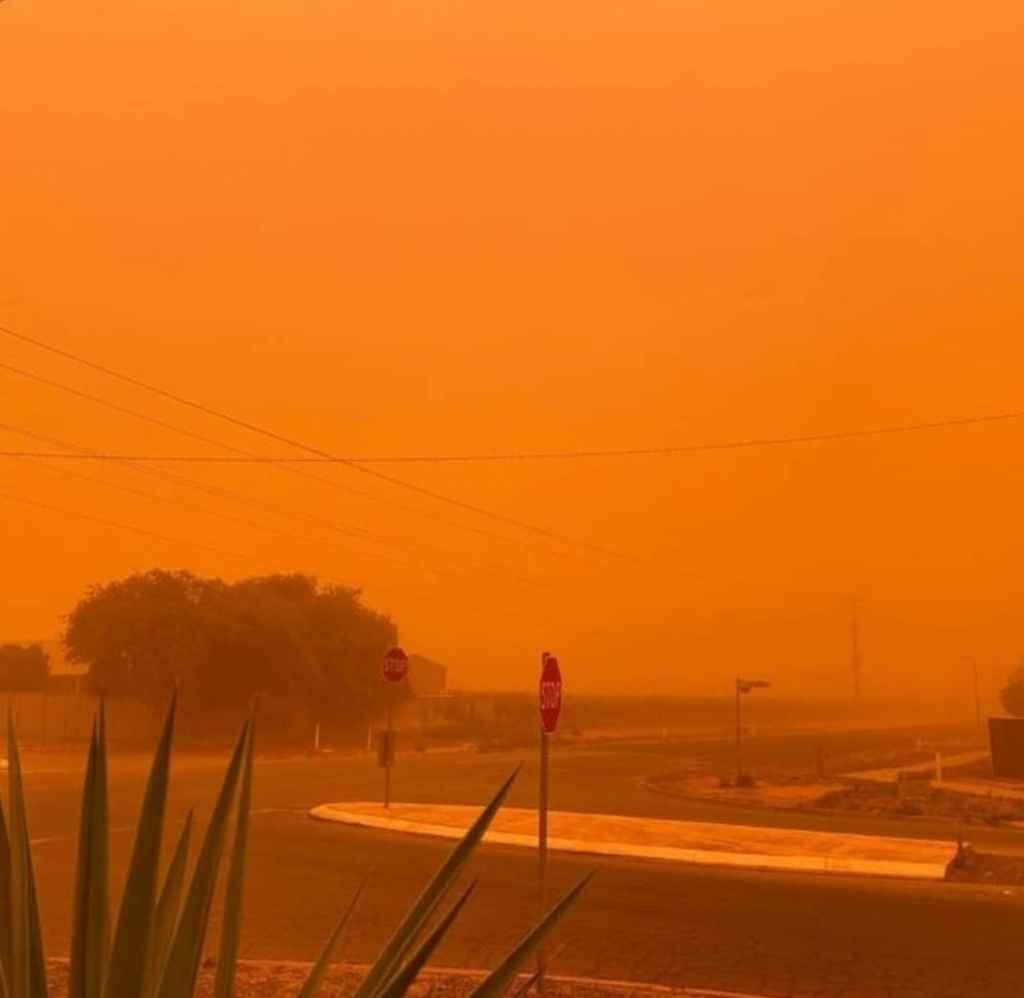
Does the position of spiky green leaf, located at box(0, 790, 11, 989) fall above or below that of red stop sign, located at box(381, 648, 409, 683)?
below

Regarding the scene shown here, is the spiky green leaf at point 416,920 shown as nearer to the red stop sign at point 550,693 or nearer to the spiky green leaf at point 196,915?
the spiky green leaf at point 196,915

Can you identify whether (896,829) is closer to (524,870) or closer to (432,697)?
(524,870)

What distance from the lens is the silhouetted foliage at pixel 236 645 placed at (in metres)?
49.3

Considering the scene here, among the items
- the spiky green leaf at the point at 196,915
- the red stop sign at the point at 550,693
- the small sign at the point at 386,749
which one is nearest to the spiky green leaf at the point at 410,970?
the spiky green leaf at the point at 196,915

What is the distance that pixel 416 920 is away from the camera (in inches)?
149

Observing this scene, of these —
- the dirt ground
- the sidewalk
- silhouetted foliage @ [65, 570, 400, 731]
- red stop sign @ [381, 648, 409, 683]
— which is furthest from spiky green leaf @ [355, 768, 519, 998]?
silhouetted foliage @ [65, 570, 400, 731]

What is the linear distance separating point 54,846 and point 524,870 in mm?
5843

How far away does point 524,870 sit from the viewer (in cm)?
1463

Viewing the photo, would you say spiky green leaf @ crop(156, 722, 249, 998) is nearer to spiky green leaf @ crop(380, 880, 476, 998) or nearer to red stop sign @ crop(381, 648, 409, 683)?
spiky green leaf @ crop(380, 880, 476, 998)

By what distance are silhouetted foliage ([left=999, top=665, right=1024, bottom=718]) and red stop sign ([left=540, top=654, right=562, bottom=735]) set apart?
6313 centimetres

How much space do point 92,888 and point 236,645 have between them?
164 ft

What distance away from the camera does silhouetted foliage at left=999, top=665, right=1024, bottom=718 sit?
6738cm

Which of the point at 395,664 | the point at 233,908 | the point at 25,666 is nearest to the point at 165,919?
the point at 233,908

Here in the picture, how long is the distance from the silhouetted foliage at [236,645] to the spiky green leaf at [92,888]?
44.5 m
